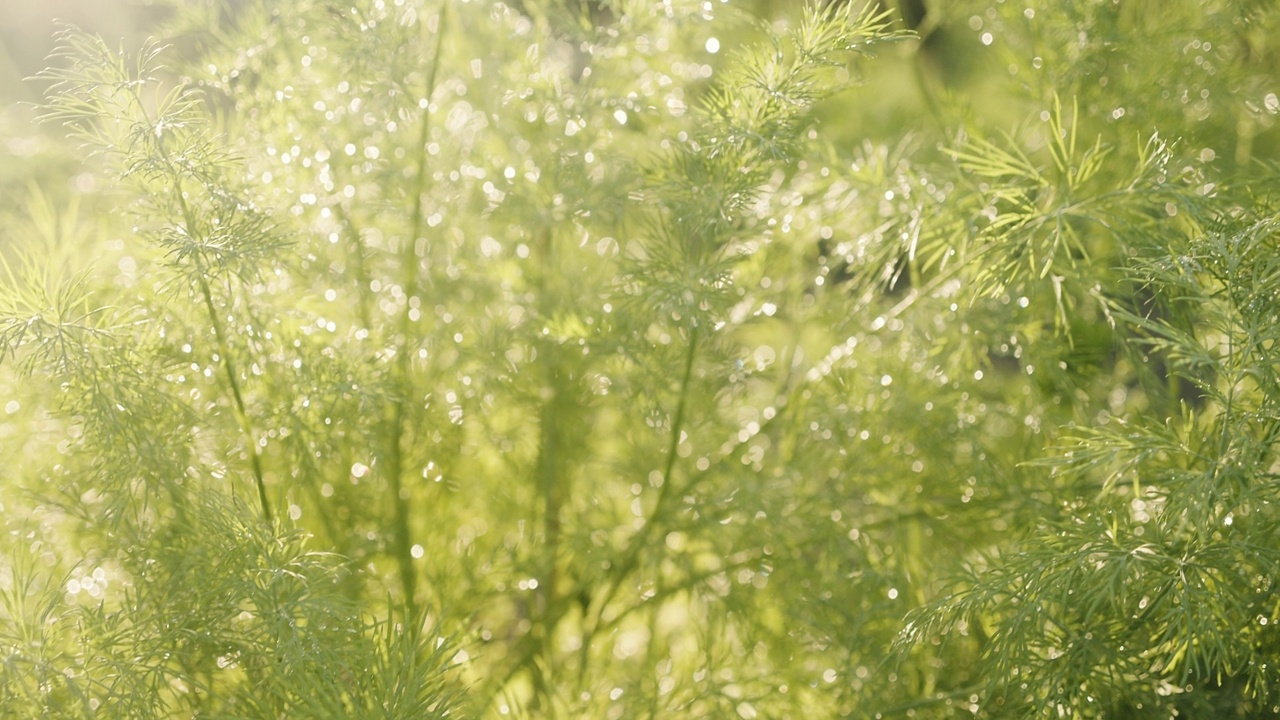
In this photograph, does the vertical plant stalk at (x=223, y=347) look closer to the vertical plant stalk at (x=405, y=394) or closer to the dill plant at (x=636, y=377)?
the dill plant at (x=636, y=377)

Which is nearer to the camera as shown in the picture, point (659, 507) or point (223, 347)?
point (223, 347)

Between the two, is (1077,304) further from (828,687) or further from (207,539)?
(207,539)

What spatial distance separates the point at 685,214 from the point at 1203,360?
432 mm

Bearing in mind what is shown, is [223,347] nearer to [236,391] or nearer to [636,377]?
[236,391]

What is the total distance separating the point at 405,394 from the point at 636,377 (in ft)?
0.84

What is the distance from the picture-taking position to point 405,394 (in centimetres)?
99

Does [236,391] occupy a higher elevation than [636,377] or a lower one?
higher

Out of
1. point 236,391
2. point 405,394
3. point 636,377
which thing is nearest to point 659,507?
point 636,377

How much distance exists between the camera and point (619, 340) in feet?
3.19

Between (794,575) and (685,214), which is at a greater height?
(685,214)

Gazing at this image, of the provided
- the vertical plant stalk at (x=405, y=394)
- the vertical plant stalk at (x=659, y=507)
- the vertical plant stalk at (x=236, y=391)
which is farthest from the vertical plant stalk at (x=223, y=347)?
the vertical plant stalk at (x=659, y=507)

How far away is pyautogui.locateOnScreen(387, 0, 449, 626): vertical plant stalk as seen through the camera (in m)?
0.98

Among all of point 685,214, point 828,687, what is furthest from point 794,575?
point 685,214

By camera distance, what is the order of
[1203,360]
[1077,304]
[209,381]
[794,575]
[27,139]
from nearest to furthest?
[1203,360]
[209,381]
[794,575]
[1077,304]
[27,139]
